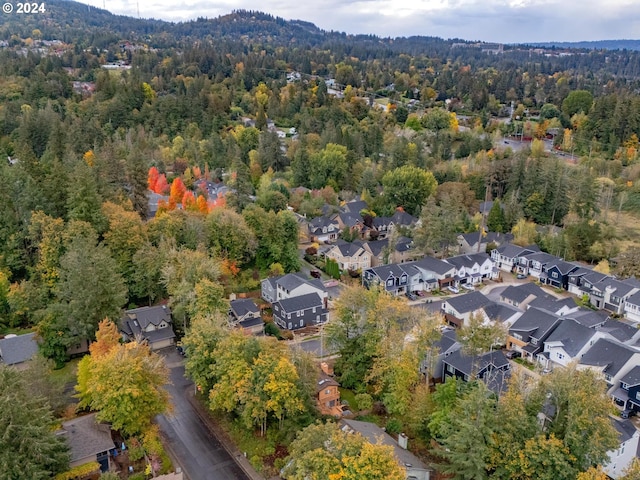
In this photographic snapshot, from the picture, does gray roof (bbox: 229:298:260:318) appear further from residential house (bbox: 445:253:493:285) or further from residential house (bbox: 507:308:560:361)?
residential house (bbox: 445:253:493:285)

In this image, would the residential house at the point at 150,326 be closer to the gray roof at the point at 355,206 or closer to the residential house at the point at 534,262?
the gray roof at the point at 355,206

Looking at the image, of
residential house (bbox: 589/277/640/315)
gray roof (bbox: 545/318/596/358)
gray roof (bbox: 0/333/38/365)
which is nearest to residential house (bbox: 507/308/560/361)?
gray roof (bbox: 545/318/596/358)

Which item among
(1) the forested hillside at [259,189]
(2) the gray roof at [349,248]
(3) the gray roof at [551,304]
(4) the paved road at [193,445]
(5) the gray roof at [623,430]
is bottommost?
(4) the paved road at [193,445]

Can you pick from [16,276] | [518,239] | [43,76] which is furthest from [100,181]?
[43,76]

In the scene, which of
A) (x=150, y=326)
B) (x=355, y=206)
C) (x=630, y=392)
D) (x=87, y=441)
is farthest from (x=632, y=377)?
(x=355, y=206)

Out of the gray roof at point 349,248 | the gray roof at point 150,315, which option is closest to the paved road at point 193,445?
the gray roof at point 150,315

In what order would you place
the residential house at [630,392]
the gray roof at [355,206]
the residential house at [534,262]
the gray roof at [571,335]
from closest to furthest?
the residential house at [630,392] → the gray roof at [571,335] → the residential house at [534,262] → the gray roof at [355,206]
